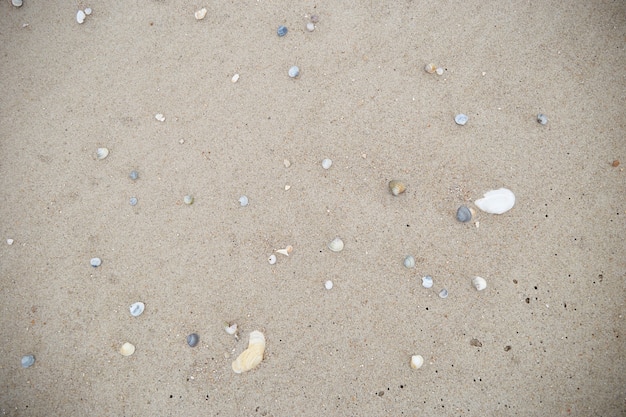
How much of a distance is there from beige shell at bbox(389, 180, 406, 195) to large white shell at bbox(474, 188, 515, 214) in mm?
473

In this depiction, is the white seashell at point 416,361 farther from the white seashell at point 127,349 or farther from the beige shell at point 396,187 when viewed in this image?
the white seashell at point 127,349

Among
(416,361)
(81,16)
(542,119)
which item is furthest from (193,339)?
(542,119)

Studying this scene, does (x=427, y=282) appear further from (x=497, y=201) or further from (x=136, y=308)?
(x=136, y=308)

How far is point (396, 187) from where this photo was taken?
222cm

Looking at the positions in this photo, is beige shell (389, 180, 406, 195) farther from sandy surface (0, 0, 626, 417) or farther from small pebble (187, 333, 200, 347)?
small pebble (187, 333, 200, 347)

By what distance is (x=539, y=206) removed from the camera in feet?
7.48

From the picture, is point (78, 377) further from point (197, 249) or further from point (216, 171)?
point (216, 171)

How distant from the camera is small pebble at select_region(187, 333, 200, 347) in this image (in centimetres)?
218

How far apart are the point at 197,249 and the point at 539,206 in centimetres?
210

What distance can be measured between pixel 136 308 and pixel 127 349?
24cm

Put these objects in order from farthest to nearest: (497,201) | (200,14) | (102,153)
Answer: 1. (200,14)
2. (102,153)
3. (497,201)

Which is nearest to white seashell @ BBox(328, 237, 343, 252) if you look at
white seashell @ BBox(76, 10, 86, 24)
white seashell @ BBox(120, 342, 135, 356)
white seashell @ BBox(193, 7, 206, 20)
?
white seashell @ BBox(120, 342, 135, 356)

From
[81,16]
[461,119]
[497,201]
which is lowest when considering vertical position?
[497,201]

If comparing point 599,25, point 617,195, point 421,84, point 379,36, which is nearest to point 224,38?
point 379,36
